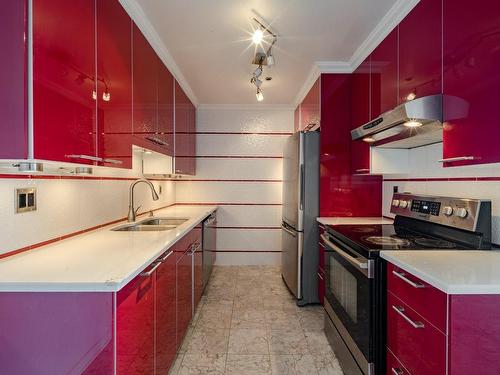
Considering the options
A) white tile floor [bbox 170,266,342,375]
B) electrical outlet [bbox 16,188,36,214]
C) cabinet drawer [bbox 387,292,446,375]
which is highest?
electrical outlet [bbox 16,188,36,214]

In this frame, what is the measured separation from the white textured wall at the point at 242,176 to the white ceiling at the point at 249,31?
3.32ft

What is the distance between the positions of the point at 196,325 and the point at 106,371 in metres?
1.50

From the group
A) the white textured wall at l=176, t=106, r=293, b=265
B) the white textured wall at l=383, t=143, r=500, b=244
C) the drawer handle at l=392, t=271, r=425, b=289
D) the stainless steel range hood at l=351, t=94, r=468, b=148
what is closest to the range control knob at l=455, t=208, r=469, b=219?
the white textured wall at l=383, t=143, r=500, b=244

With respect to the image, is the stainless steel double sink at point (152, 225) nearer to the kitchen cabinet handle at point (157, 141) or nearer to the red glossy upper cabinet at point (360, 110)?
the kitchen cabinet handle at point (157, 141)

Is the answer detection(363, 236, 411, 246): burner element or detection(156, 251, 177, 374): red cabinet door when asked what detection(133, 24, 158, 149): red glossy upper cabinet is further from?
detection(363, 236, 411, 246): burner element

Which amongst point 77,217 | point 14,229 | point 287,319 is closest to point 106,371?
point 14,229

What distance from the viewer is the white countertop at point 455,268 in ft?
3.24

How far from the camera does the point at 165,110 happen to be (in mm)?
2525

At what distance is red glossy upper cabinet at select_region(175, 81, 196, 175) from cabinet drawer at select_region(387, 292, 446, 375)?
2.30m

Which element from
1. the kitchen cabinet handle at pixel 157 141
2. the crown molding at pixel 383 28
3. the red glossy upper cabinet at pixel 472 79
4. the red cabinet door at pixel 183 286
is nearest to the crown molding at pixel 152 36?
the kitchen cabinet handle at pixel 157 141

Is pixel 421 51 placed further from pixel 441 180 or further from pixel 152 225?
pixel 152 225

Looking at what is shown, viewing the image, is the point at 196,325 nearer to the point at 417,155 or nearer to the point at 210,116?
the point at 417,155

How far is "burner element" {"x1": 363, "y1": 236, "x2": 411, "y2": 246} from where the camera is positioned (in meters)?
1.60

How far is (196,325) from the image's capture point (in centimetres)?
242
